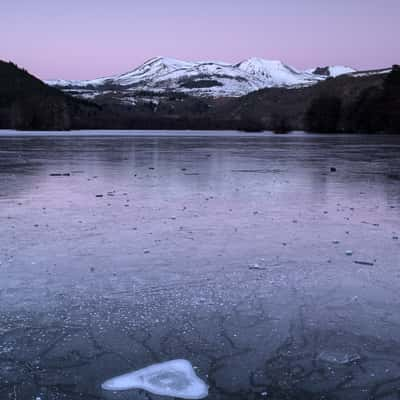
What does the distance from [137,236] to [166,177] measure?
893 centimetres

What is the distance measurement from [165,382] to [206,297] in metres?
1.74

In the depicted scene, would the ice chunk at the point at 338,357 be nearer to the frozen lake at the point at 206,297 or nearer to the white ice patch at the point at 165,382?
the frozen lake at the point at 206,297

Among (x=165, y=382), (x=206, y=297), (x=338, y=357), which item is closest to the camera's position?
(x=165, y=382)

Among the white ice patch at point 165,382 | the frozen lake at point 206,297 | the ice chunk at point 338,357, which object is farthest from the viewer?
the ice chunk at point 338,357

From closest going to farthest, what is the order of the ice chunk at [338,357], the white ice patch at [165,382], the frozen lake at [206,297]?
the white ice patch at [165,382], the frozen lake at [206,297], the ice chunk at [338,357]

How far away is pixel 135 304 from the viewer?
5020 millimetres

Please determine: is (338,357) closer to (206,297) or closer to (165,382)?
(165,382)

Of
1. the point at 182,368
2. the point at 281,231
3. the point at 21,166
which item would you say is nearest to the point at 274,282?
the point at 182,368

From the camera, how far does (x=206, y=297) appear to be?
5.23 meters

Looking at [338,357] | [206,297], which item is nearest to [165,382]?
[338,357]

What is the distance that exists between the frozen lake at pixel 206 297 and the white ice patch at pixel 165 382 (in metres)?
0.08

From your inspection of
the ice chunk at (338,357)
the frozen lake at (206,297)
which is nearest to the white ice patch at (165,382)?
the frozen lake at (206,297)

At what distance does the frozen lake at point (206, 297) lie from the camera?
144 inches

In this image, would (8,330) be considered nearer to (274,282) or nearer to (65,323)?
(65,323)
